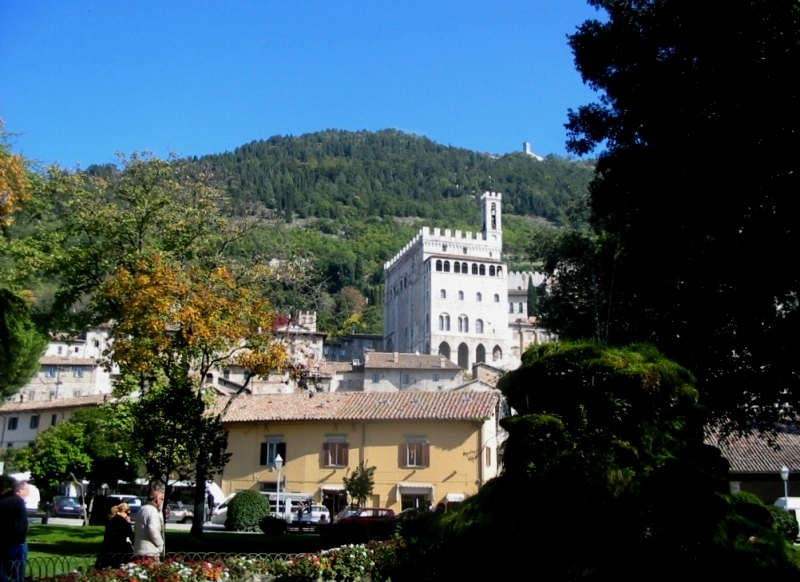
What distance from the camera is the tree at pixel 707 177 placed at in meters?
14.2

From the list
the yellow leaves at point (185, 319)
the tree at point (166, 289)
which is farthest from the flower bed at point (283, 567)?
the yellow leaves at point (185, 319)

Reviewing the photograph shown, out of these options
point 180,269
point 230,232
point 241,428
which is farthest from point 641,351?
point 241,428

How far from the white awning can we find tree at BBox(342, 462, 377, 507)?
140 cm

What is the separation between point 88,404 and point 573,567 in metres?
55.6

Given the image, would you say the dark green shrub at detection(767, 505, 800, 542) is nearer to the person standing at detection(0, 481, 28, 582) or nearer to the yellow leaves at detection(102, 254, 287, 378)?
the yellow leaves at detection(102, 254, 287, 378)

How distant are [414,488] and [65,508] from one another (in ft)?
56.9

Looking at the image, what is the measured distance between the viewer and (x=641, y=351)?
1166 centimetres

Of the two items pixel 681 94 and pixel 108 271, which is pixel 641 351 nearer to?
pixel 681 94

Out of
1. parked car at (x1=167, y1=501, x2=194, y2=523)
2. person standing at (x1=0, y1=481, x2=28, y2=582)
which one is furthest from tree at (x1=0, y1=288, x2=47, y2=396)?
person standing at (x1=0, y1=481, x2=28, y2=582)

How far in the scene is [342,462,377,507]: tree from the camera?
38719mm

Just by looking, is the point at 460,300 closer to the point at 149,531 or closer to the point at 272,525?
the point at 272,525

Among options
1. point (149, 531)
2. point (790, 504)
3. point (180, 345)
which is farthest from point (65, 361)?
point (149, 531)

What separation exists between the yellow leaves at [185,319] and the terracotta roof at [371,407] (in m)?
17.9

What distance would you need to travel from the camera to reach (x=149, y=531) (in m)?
11.6
